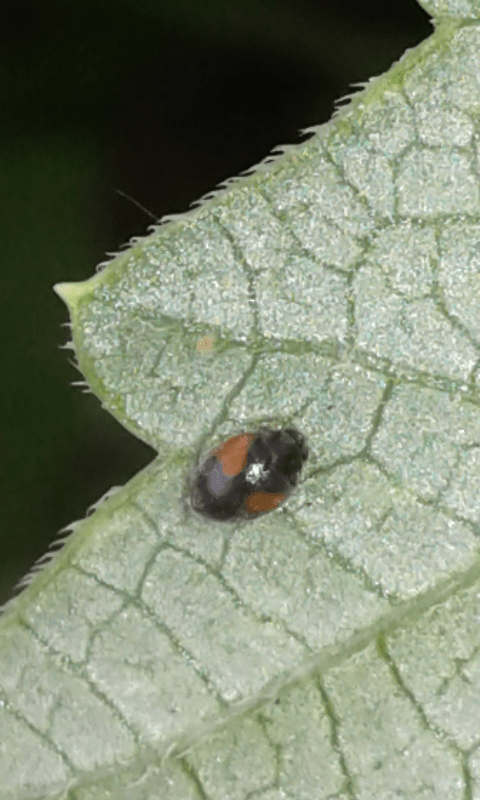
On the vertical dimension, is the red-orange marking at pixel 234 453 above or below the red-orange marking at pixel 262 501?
above

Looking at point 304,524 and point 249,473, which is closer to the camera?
point 304,524

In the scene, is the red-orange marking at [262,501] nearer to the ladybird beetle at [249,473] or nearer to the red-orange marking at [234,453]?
the ladybird beetle at [249,473]

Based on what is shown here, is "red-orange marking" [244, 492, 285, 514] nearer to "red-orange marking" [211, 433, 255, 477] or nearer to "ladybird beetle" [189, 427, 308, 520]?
"ladybird beetle" [189, 427, 308, 520]

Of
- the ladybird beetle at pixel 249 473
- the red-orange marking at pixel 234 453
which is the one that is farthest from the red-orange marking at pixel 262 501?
the red-orange marking at pixel 234 453

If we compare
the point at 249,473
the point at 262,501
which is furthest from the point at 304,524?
the point at 249,473

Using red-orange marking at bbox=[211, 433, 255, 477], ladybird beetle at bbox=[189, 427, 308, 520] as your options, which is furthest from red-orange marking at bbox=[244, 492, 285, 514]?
red-orange marking at bbox=[211, 433, 255, 477]

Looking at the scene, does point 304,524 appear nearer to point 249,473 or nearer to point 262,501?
point 262,501
